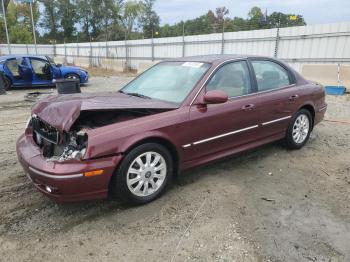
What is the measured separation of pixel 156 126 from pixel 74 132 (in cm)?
83

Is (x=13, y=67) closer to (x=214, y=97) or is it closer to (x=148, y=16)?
(x=214, y=97)

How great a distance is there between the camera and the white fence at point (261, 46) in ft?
41.1

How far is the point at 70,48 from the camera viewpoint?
36906 mm

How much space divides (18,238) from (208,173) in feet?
7.85

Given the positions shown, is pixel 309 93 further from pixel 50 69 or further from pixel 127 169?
pixel 50 69

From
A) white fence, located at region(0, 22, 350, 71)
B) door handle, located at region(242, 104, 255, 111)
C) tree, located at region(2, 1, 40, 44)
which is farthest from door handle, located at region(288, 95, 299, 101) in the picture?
tree, located at region(2, 1, 40, 44)

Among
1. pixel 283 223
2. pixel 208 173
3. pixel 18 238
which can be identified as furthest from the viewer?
pixel 208 173

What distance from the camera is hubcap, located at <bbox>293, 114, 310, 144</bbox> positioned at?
5305 mm

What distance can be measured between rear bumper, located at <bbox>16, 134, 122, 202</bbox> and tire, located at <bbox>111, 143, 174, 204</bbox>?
0.12m

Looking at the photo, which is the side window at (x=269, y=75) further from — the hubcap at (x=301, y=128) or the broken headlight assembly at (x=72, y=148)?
the broken headlight assembly at (x=72, y=148)

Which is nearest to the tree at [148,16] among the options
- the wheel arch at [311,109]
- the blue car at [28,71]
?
the blue car at [28,71]

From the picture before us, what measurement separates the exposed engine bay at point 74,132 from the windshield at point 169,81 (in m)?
0.49

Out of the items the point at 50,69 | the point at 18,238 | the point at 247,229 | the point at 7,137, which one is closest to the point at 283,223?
the point at 247,229

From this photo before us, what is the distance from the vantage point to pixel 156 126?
351 centimetres
